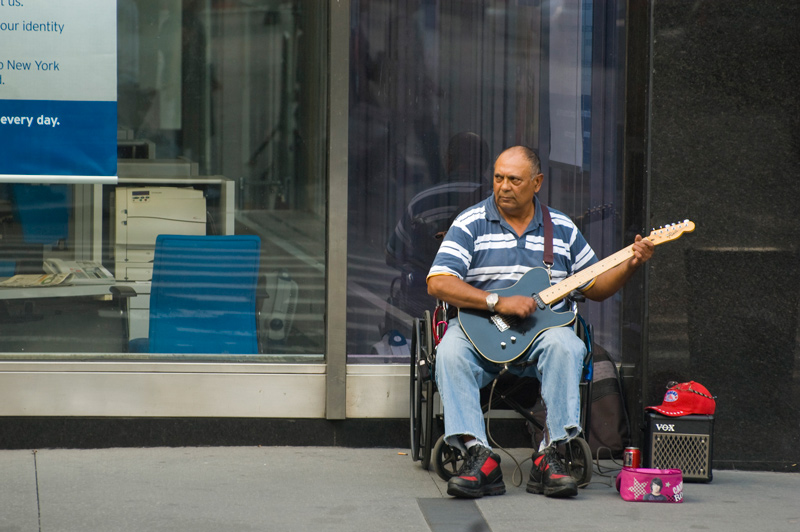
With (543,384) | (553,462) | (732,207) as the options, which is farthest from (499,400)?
(732,207)

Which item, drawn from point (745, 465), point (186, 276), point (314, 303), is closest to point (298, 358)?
point (314, 303)

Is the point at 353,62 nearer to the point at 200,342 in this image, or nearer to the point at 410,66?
the point at 410,66

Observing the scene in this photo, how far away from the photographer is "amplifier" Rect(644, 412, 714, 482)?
478cm

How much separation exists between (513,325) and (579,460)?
2.22ft

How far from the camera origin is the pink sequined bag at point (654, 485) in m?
4.42

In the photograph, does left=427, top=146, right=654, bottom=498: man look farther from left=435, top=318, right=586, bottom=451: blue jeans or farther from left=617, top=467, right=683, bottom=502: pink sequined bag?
left=617, top=467, right=683, bottom=502: pink sequined bag

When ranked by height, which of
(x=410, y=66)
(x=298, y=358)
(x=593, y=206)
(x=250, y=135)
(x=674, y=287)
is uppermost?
(x=410, y=66)

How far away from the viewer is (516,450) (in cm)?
538

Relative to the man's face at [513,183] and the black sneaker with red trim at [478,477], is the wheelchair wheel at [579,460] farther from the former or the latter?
the man's face at [513,183]

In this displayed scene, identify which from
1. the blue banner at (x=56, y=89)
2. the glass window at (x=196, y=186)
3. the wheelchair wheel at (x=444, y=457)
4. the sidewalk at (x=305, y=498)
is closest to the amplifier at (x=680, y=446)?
the sidewalk at (x=305, y=498)

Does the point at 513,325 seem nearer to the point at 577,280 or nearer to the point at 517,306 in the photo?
the point at 517,306

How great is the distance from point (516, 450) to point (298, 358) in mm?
1241

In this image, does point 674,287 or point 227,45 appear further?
point 227,45

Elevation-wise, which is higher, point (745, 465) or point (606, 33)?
point (606, 33)
